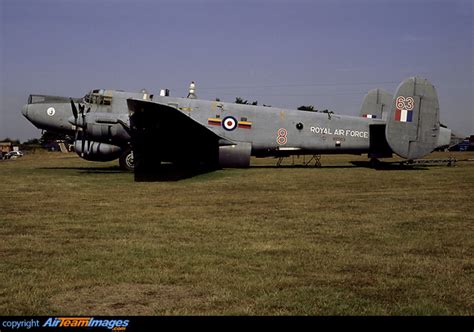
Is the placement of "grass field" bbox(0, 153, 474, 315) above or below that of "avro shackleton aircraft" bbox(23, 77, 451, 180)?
below

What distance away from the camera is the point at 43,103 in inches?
776

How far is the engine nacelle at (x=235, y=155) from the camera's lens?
19453 millimetres

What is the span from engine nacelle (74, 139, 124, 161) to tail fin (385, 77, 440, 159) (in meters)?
11.6

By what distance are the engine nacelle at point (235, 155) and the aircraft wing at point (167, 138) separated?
246 mm

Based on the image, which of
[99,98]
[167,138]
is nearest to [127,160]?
[167,138]

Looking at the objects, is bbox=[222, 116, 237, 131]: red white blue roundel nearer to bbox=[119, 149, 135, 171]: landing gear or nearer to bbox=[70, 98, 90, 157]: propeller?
bbox=[119, 149, 135, 171]: landing gear

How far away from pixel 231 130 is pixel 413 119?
25.2 feet

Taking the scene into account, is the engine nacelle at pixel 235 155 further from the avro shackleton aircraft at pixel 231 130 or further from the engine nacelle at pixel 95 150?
the engine nacelle at pixel 95 150

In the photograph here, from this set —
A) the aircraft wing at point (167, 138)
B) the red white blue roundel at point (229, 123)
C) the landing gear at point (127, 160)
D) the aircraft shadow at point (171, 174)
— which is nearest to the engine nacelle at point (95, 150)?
the landing gear at point (127, 160)

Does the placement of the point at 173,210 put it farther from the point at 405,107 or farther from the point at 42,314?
the point at 405,107

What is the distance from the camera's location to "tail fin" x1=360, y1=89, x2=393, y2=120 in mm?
23875

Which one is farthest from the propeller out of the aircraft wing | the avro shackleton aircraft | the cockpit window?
the aircraft wing

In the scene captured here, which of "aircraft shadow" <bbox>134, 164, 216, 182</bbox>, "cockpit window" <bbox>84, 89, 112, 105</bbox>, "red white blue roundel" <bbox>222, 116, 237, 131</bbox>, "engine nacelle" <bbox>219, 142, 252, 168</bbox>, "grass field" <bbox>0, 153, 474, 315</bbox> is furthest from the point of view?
"red white blue roundel" <bbox>222, 116, 237, 131</bbox>
